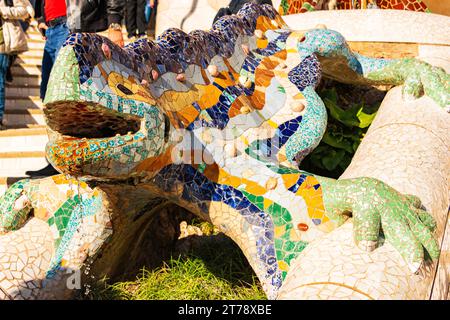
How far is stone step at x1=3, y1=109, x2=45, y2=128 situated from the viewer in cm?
854

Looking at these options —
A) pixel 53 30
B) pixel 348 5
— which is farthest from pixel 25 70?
pixel 348 5

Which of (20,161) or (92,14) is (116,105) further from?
(20,161)

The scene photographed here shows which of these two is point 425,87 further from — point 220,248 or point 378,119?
point 220,248

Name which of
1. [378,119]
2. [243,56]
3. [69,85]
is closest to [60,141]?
[69,85]

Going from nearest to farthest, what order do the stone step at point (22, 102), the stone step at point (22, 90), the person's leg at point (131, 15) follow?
1. the person's leg at point (131, 15)
2. the stone step at point (22, 102)
3. the stone step at point (22, 90)

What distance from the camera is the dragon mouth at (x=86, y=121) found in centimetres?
376

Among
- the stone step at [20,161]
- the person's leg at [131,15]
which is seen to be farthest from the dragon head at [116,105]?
the person's leg at [131,15]

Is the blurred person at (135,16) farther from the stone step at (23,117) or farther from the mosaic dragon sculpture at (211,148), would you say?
the mosaic dragon sculpture at (211,148)

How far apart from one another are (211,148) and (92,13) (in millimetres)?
2789

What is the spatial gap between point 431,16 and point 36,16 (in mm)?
4147

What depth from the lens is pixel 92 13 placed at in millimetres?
6805

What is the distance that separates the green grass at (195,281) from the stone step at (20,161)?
2.04 metres

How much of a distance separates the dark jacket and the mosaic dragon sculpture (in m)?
1.55

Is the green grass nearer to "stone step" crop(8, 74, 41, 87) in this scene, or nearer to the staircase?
the staircase
